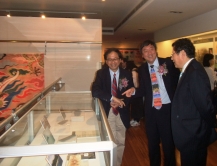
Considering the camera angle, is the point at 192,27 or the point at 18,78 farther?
the point at 192,27

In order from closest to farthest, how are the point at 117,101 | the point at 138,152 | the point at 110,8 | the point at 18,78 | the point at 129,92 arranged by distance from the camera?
the point at 117,101, the point at 129,92, the point at 138,152, the point at 18,78, the point at 110,8

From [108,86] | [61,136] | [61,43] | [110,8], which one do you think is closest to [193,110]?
[108,86]

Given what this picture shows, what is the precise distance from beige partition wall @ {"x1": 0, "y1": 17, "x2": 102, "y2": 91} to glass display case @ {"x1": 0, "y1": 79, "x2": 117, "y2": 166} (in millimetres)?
1325

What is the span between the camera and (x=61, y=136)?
1782mm

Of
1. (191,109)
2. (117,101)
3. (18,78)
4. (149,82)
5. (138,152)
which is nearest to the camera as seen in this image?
(191,109)

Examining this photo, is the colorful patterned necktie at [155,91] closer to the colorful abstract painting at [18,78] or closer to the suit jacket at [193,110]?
the suit jacket at [193,110]

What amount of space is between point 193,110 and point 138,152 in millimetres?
1683

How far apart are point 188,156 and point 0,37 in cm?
351

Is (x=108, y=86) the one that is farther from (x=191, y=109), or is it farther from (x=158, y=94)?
(x=191, y=109)

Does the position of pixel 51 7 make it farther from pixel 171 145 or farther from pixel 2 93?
pixel 171 145

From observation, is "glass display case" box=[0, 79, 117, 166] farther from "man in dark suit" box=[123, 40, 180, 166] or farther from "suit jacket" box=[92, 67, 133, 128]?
"man in dark suit" box=[123, 40, 180, 166]

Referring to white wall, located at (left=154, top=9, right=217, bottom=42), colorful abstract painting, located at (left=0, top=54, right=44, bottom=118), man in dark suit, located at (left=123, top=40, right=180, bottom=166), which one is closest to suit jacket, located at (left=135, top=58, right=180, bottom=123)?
man in dark suit, located at (left=123, top=40, right=180, bottom=166)

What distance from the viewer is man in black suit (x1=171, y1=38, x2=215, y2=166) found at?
1.67 m

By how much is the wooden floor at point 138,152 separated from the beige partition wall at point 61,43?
1.32 meters
